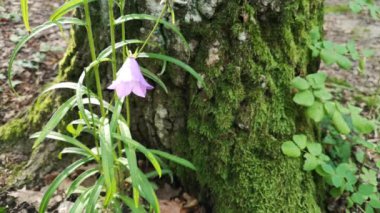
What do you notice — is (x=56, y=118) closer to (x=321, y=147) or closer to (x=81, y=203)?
(x=81, y=203)

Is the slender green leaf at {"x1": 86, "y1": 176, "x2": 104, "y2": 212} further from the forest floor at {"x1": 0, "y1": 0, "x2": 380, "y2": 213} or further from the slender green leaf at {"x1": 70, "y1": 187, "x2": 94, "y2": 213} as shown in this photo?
the forest floor at {"x1": 0, "y1": 0, "x2": 380, "y2": 213}

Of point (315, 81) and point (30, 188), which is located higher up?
point (315, 81)

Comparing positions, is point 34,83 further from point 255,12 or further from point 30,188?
point 255,12

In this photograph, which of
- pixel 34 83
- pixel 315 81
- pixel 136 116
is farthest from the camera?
pixel 34 83

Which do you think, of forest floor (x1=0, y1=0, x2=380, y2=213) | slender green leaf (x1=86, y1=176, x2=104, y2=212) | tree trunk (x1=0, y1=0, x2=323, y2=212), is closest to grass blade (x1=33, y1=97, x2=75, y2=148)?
slender green leaf (x1=86, y1=176, x2=104, y2=212)

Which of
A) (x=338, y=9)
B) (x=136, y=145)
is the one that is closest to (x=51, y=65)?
(x=136, y=145)

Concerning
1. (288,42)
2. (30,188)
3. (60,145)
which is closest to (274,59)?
(288,42)

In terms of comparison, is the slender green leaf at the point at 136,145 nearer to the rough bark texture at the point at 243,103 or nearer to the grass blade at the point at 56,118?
the grass blade at the point at 56,118
